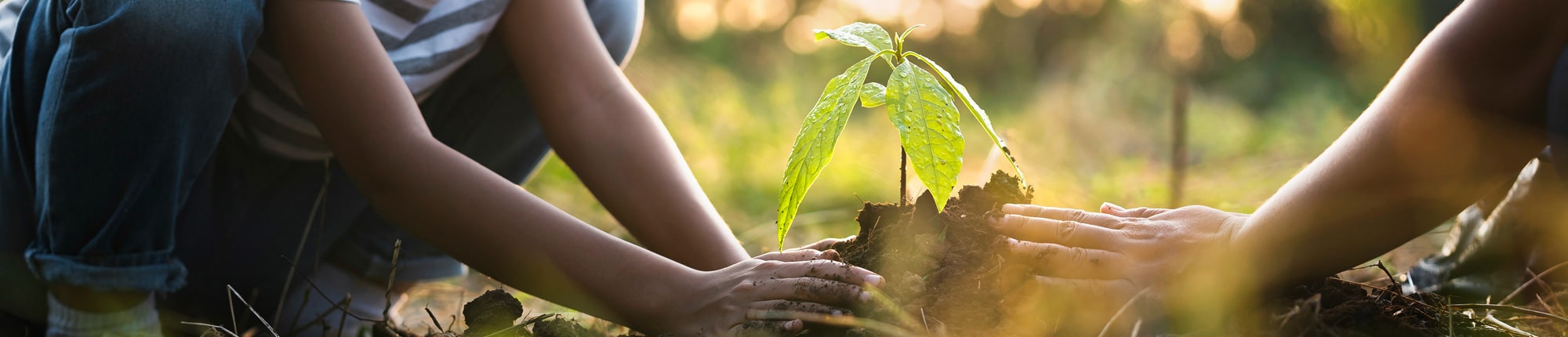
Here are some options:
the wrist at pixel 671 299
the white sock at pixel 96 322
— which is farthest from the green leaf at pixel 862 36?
the white sock at pixel 96 322

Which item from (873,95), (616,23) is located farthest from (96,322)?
(873,95)

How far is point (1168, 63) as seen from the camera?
6.45 meters

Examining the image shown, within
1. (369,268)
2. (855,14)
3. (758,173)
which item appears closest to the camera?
(369,268)

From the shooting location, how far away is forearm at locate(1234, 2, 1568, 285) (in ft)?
3.14

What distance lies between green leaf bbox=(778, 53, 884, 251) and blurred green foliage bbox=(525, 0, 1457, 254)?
31.2 inches

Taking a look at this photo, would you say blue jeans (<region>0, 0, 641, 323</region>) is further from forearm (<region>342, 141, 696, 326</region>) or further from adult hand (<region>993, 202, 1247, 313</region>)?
adult hand (<region>993, 202, 1247, 313</region>)

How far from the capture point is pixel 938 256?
41.8 inches

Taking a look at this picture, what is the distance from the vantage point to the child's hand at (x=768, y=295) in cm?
99

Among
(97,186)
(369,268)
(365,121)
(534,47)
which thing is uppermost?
(534,47)

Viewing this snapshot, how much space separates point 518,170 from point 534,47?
1.17 feet

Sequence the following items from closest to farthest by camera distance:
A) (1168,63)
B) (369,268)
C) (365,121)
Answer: (365,121) < (369,268) < (1168,63)

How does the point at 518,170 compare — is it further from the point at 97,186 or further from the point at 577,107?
the point at 97,186

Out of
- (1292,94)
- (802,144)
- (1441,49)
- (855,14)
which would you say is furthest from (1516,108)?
(1292,94)

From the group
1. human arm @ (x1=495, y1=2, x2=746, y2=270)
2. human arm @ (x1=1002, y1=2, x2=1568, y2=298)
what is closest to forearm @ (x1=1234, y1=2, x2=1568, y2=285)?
human arm @ (x1=1002, y1=2, x2=1568, y2=298)
